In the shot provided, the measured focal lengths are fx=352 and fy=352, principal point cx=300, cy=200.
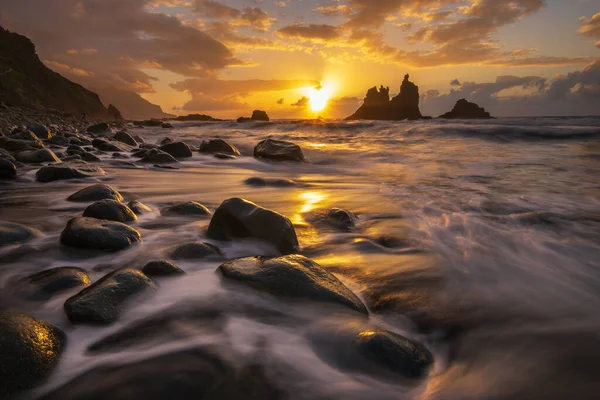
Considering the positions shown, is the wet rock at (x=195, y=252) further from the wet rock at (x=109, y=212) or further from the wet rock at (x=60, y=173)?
the wet rock at (x=60, y=173)

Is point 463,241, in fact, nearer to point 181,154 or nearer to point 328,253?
point 328,253

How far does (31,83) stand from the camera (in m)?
42.5

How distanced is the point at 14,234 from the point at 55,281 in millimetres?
1002

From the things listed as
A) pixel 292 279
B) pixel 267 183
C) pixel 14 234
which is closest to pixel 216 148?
pixel 267 183

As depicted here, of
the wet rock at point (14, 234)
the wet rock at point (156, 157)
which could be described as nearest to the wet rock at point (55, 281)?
the wet rock at point (14, 234)

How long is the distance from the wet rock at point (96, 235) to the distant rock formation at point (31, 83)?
35.0 meters

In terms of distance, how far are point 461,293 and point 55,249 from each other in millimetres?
2719

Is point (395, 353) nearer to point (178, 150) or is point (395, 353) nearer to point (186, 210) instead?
point (186, 210)

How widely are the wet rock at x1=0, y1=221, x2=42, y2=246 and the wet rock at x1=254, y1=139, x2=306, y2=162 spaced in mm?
7259

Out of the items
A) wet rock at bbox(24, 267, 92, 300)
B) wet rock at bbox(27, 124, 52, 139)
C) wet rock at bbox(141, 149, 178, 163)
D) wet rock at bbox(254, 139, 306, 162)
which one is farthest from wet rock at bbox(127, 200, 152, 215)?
wet rock at bbox(27, 124, 52, 139)

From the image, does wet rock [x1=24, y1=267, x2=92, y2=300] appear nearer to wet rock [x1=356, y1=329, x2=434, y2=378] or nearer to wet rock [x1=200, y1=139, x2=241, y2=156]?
wet rock [x1=356, y1=329, x2=434, y2=378]

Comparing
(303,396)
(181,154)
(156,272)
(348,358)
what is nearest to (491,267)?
(348,358)

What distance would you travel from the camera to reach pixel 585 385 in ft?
4.44

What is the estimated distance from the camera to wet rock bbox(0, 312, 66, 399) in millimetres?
1132
